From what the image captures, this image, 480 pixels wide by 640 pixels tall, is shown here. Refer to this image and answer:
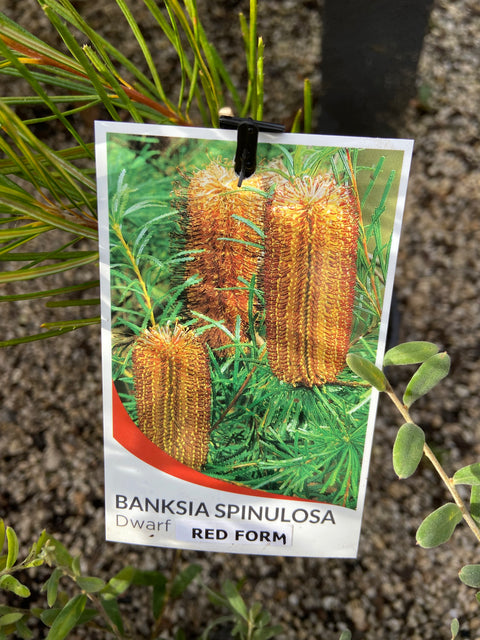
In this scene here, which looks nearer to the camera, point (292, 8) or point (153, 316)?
point (153, 316)

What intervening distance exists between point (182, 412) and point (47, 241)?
1.01 ft

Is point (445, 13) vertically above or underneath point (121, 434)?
above

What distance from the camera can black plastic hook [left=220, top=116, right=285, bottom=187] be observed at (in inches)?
14.9

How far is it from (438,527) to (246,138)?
295 mm

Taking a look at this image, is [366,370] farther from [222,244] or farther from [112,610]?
[112,610]

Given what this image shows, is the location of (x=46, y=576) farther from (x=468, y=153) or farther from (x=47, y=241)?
(x=468, y=153)

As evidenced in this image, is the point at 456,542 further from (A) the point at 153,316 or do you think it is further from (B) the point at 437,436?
(A) the point at 153,316

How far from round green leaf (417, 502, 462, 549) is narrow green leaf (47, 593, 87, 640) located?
28cm

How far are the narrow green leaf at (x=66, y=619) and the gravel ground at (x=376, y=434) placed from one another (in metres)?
0.21

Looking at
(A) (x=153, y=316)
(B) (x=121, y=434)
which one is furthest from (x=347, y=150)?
(B) (x=121, y=434)

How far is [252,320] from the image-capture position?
0.44m

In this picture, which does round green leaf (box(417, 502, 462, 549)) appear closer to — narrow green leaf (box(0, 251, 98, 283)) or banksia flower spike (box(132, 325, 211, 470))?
banksia flower spike (box(132, 325, 211, 470))

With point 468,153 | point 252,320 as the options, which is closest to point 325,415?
point 252,320

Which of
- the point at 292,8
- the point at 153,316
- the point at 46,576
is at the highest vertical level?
the point at 292,8
